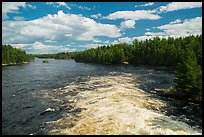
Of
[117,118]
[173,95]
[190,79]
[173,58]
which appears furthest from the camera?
[173,58]

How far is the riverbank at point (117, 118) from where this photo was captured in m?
18.1

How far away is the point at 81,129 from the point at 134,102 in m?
9.09

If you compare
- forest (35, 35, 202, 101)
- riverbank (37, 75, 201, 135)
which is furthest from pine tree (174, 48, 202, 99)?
riverbank (37, 75, 201, 135)

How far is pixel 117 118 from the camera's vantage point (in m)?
20.7

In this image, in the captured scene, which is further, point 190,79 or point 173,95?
point 173,95

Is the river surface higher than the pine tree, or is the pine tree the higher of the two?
the pine tree

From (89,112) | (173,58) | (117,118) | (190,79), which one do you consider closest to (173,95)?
(190,79)

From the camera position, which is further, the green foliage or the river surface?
the green foliage

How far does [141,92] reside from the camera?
32312 millimetres

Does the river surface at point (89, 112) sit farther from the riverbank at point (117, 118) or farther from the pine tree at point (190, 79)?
the pine tree at point (190, 79)

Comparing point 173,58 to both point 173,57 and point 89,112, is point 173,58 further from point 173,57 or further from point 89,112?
point 89,112

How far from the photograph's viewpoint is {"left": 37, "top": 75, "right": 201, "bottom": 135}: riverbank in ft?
59.3

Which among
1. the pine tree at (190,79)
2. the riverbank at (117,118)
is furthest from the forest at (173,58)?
the riverbank at (117,118)

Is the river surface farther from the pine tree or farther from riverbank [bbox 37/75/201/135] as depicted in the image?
the pine tree
